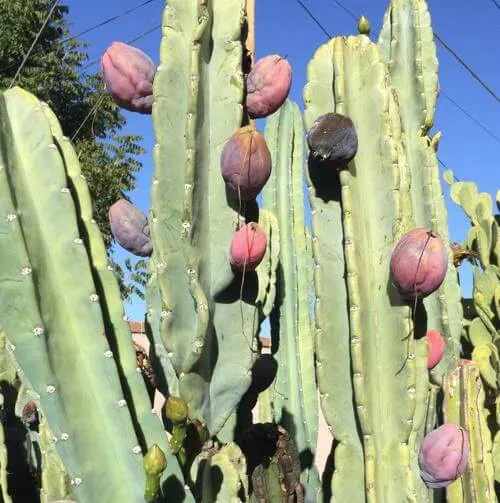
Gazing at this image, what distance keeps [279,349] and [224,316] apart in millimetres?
991

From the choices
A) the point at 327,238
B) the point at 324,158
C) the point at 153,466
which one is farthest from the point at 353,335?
the point at 153,466

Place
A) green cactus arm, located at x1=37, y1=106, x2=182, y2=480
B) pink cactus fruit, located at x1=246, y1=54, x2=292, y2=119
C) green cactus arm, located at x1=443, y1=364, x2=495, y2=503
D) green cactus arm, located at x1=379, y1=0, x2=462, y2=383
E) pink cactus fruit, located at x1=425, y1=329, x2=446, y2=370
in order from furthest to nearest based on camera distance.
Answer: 1. green cactus arm, located at x1=379, y1=0, x2=462, y2=383
2. green cactus arm, located at x1=443, y1=364, x2=495, y2=503
3. pink cactus fruit, located at x1=425, y1=329, x2=446, y2=370
4. pink cactus fruit, located at x1=246, y1=54, x2=292, y2=119
5. green cactus arm, located at x1=37, y1=106, x2=182, y2=480

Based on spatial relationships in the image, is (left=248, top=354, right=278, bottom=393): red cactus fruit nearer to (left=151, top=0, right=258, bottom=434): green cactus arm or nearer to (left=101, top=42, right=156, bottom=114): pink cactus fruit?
(left=151, top=0, right=258, bottom=434): green cactus arm

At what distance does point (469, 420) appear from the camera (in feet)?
8.26

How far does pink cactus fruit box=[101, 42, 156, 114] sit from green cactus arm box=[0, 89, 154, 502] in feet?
1.06

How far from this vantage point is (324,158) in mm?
1979

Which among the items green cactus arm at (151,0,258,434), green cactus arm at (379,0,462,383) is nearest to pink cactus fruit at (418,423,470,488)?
green cactus arm at (151,0,258,434)

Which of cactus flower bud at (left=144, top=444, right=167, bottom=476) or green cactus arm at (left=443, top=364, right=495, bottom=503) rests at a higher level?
green cactus arm at (left=443, top=364, right=495, bottom=503)

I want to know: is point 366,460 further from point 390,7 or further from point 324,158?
point 390,7

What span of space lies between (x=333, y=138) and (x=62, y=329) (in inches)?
33.0

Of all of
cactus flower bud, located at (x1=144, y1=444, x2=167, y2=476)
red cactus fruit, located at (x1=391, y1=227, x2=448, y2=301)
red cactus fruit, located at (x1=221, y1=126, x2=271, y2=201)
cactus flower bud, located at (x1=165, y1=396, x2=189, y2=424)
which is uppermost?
red cactus fruit, located at (x1=221, y1=126, x2=271, y2=201)

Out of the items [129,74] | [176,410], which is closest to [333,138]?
[129,74]

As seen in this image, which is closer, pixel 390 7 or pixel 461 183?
pixel 390 7

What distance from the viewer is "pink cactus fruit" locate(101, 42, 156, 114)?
1.83 m
